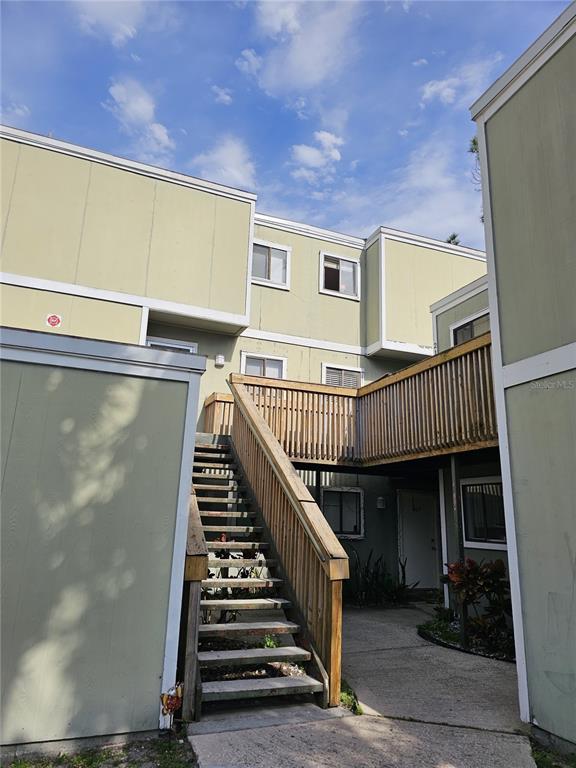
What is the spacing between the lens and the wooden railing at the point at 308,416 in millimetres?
7980

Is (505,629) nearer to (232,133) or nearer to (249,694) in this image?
(249,694)

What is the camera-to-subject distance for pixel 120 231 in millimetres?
9094

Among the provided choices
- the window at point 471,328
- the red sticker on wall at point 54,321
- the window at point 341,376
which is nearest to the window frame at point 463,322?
the window at point 471,328

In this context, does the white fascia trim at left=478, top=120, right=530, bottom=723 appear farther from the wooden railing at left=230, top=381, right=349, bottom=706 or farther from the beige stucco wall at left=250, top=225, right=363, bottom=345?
the beige stucco wall at left=250, top=225, right=363, bottom=345

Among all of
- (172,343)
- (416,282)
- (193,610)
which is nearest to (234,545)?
(193,610)

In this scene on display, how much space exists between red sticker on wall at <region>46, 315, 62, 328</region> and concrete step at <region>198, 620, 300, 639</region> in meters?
6.11

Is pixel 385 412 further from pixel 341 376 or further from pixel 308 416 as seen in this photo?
pixel 341 376

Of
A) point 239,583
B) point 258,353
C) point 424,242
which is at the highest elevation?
point 424,242

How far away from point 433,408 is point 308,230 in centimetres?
660

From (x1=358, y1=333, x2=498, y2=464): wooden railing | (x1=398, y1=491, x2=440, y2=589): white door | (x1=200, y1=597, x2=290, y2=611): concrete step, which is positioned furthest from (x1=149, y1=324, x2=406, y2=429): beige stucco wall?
(x1=200, y1=597, x2=290, y2=611): concrete step

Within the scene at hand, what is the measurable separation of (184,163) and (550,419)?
9366mm

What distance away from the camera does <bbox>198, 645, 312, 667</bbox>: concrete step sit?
3910 mm

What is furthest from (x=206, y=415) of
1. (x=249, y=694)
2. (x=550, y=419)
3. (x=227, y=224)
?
(x=550, y=419)

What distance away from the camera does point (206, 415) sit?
9211 millimetres
